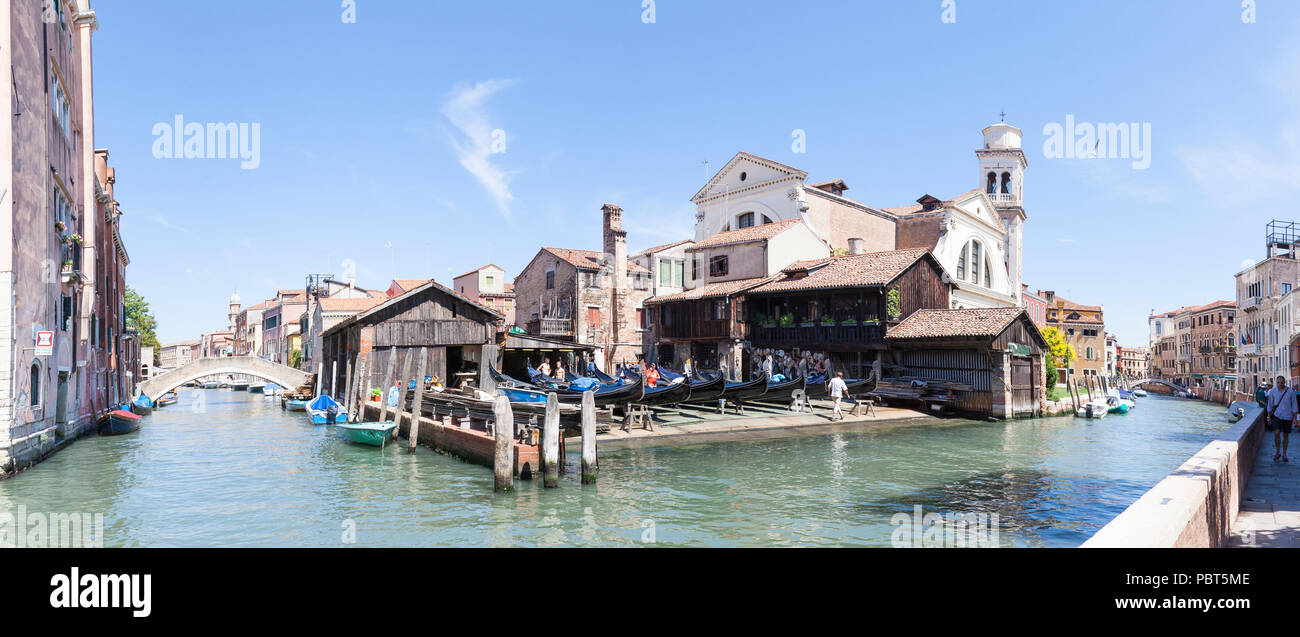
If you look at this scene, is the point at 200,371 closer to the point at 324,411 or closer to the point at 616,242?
the point at 324,411

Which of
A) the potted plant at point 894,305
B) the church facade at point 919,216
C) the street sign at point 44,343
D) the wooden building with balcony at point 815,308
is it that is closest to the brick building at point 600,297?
the wooden building with balcony at point 815,308

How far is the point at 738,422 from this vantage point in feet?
64.7

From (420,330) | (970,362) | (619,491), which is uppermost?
(420,330)

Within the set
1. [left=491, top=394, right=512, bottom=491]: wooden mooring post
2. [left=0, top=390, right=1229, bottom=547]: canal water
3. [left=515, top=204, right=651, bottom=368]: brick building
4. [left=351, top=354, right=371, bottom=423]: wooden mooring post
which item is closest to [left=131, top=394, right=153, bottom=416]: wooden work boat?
[left=0, top=390, right=1229, bottom=547]: canal water

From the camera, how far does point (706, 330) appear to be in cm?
3194

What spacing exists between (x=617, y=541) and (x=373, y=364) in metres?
18.4

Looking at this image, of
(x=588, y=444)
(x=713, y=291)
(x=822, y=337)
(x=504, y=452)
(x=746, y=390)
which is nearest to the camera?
(x=504, y=452)

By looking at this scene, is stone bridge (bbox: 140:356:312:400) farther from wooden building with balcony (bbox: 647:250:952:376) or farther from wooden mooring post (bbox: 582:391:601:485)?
wooden mooring post (bbox: 582:391:601:485)

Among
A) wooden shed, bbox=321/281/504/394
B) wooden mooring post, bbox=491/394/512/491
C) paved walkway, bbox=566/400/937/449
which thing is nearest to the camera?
wooden mooring post, bbox=491/394/512/491

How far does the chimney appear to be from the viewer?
3439cm

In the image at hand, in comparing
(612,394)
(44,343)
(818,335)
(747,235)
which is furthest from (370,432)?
(747,235)

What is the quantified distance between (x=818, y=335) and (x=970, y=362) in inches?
217
